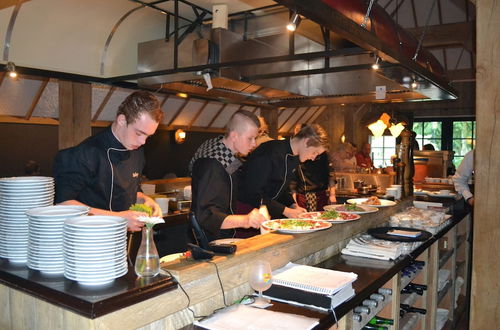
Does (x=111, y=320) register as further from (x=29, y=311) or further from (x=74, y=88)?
(x=74, y=88)

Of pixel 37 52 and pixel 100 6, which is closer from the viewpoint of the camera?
pixel 37 52

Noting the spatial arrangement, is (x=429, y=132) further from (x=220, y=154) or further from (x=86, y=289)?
(x=86, y=289)

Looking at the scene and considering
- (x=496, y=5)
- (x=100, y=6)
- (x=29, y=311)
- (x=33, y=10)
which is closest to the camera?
(x=29, y=311)

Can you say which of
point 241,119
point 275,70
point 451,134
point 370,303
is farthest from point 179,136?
point 451,134

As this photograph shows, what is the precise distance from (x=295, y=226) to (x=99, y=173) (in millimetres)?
1206

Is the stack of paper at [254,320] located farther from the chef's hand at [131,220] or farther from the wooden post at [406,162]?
the wooden post at [406,162]

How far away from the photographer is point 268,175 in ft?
12.1

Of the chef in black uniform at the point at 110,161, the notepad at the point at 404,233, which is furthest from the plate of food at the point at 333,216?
the chef in black uniform at the point at 110,161

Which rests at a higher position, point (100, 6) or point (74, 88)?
point (100, 6)

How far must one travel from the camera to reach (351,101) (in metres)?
5.23

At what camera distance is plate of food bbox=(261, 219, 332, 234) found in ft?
8.46

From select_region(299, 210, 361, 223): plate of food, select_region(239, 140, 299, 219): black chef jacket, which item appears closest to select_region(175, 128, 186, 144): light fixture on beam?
select_region(239, 140, 299, 219): black chef jacket

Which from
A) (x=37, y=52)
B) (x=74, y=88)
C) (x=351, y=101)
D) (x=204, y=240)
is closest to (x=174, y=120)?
(x=74, y=88)

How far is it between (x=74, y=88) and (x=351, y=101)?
11.9ft
